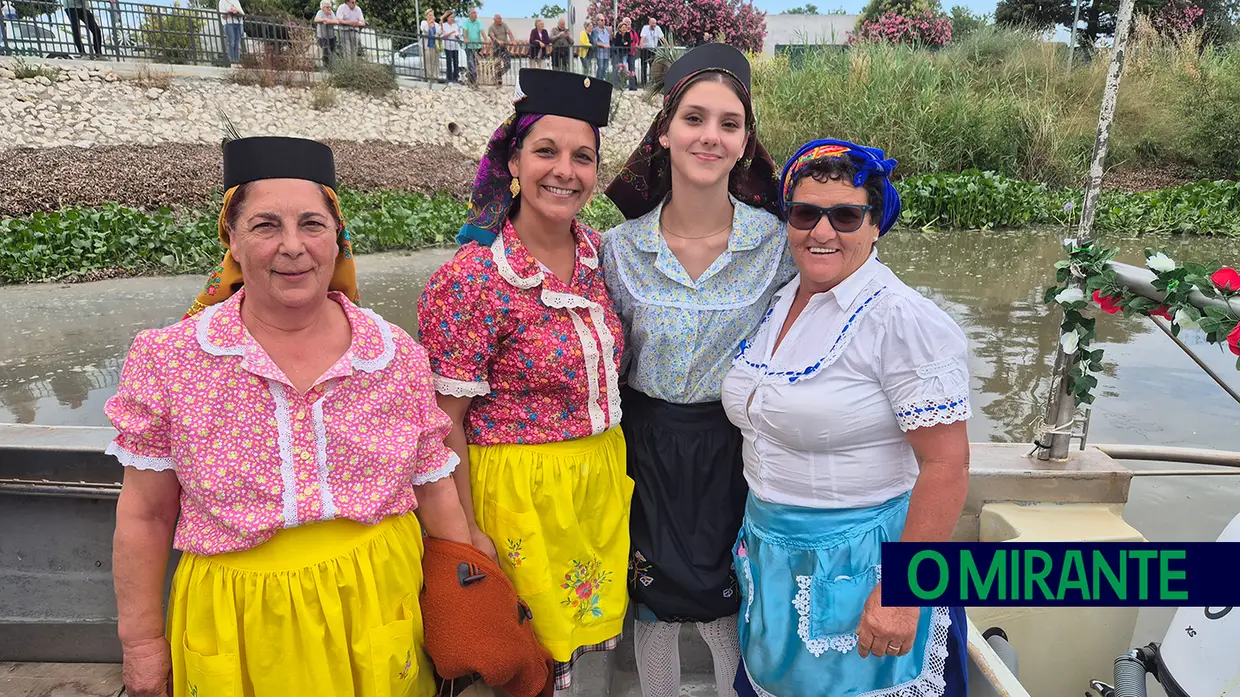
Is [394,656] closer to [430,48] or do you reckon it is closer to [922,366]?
[922,366]

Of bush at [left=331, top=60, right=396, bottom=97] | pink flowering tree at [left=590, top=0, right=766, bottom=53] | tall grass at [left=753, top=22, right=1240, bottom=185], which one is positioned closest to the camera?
tall grass at [left=753, top=22, right=1240, bottom=185]

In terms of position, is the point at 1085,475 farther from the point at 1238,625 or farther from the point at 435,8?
the point at 435,8

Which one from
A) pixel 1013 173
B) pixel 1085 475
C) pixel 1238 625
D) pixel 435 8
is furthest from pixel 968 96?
pixel 435 8

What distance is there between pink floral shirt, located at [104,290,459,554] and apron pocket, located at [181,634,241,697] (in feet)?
0.67

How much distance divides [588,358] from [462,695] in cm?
83

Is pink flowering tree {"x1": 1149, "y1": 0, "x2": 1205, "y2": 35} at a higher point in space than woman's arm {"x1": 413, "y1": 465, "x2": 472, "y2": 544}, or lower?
higher

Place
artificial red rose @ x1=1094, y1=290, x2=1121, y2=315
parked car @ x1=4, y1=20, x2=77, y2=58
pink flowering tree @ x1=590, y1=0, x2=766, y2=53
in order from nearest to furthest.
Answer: artificial red rose @ x1=1094, y1=290, x2=1121, y2=315 → parked car @ x1=4, y1=20, x2=77, y2=58 → pink flowering tree @ x1=590, y1=0, x2=766, y2=53

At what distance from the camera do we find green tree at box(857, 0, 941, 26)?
90.7 feet

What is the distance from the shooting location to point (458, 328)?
1695 millimetres

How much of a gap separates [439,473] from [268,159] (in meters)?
0.71

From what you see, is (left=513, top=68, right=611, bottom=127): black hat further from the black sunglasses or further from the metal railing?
the metal railing

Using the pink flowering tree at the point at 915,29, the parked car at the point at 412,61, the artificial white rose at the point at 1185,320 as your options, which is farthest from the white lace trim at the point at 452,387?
the pink flowering tree at the point at 915,29

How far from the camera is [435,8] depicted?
91.3 ft

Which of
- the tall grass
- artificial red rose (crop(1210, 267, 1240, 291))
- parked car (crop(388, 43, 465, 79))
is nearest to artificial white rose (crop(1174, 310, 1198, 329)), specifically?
artificial red rose (crop(1210, 267, 1240, 291))
